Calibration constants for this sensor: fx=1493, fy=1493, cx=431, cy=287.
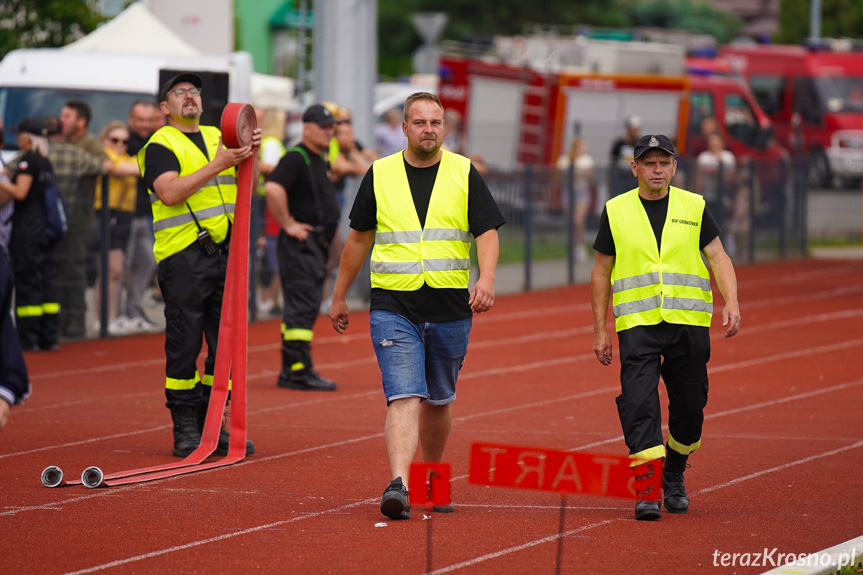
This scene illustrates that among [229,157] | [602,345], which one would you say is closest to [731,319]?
[602,345]

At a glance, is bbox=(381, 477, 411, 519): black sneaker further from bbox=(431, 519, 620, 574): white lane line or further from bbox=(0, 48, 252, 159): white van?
bbox=(0, 48, 252, 159): white van

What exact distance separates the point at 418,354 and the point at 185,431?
90.5 inches

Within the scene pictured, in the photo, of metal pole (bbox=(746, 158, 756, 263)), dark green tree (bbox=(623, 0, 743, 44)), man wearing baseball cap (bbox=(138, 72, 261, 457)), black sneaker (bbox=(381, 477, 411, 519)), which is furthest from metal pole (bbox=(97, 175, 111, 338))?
dark green tree (bbox=(623, 0, 743, 44))

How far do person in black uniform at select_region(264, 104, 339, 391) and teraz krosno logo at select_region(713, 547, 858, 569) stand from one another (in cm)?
588

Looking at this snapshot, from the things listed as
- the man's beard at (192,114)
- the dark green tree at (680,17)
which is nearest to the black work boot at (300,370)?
the man's beard at (192,114)

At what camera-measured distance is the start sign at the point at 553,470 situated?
5.80 m

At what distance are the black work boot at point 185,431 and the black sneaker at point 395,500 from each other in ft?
7.38

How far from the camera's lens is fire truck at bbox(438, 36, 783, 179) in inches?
1158

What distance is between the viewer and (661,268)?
7.39m

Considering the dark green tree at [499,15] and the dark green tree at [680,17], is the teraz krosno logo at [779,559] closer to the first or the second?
the dark green tree at [499,15]

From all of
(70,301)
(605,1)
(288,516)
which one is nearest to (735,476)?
(288,516)

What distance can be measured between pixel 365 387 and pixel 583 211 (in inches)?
409

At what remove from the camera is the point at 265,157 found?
1731cm

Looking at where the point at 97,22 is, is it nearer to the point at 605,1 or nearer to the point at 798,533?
the point at 798,533
